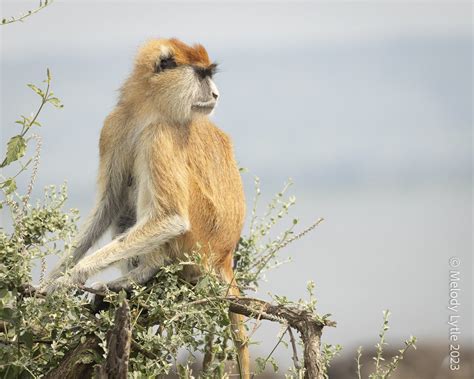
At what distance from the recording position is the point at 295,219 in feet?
13.3

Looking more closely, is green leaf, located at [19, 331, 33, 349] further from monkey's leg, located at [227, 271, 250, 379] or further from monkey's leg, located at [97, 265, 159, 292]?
monkey's leg, located at [227, 271, 250, 379]

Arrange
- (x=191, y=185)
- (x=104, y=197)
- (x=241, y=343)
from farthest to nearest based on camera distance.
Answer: (x=104, y=197), (x=191, y=185), (x=241, y=343)

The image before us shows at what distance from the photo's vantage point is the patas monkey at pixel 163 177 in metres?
4.20

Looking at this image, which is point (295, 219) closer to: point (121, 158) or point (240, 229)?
point (240, 229)

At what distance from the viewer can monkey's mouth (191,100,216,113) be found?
178 inches

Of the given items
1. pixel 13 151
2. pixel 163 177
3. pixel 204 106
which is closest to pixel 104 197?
pixel 163 177

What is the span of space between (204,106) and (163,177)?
55 cm

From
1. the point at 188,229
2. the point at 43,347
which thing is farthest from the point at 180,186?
the point at 43,347

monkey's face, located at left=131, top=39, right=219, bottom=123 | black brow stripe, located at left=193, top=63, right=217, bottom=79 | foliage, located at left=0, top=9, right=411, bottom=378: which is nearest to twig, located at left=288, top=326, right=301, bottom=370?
foliage, located at left=0, top=9, right=411, bottom=378

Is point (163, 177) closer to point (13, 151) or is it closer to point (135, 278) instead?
point (135, 278)

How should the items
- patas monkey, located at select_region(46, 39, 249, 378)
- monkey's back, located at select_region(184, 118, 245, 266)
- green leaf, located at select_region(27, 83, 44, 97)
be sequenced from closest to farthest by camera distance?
1. green leaf, located at select_region(27, 83, 44, 97)
2. patas monkey, located at select_region(46, 39, 249, 378)
3. monkey's back, located at select_region(184, 118, 245, 266)

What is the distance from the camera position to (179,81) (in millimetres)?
4512

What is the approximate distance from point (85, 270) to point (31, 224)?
0.37 metres

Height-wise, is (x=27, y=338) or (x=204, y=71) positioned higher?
(x=204, y=71)
